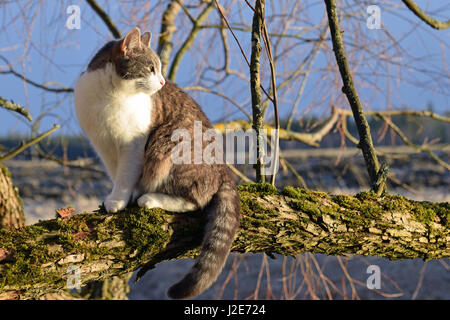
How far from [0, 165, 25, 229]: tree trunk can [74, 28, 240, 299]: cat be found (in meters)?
0.92

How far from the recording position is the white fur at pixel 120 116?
168 centimetres

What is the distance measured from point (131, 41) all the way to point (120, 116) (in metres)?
0.31

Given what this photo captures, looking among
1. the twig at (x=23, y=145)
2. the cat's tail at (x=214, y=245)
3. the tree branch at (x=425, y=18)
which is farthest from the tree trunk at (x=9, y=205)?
the tree branch at (x=425, y=18)

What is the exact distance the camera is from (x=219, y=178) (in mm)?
1673

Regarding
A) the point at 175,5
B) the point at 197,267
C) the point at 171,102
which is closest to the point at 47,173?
the point at 175,5

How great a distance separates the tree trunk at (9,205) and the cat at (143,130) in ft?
3.02

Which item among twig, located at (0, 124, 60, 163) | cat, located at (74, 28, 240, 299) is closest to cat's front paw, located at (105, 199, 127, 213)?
cat, located at (74, 28, 240, 299)

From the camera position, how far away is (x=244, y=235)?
1619 mm

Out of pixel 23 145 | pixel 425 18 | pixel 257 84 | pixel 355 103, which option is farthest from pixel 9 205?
pixel 425 18

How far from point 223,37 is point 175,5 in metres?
0.44

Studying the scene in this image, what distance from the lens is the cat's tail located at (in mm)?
1367

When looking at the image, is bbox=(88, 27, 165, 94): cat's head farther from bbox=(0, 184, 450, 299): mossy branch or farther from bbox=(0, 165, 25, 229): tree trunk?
bbox=(0, 165, 25, 229): tree trunk

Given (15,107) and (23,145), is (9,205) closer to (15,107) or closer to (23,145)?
(23,145)

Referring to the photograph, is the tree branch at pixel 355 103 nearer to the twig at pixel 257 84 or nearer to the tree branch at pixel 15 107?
the twig at pixel 257 84
